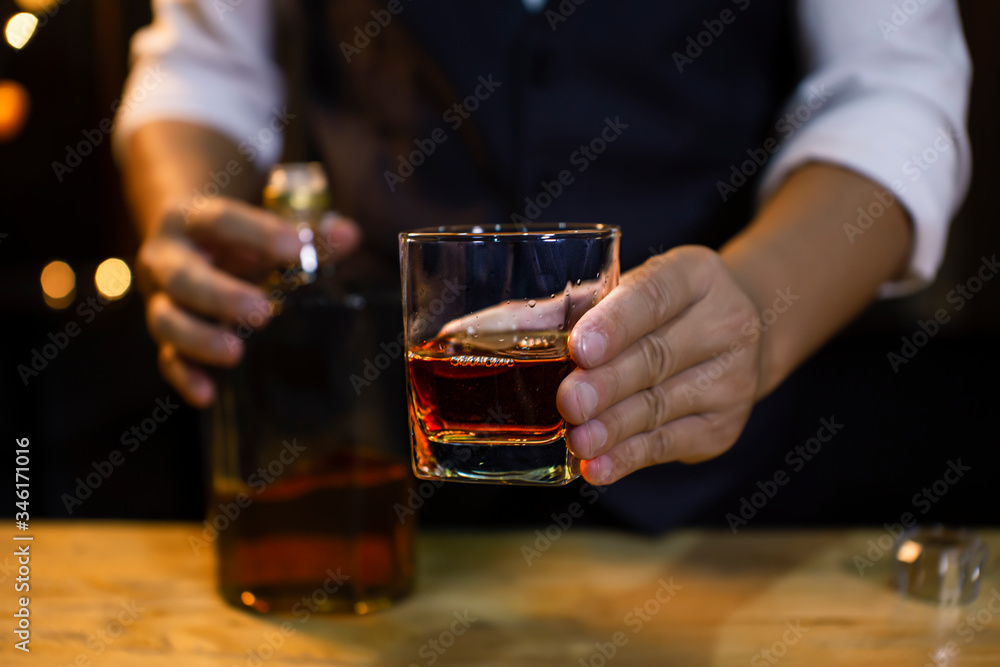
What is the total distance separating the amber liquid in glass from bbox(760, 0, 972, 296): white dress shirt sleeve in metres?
0.48

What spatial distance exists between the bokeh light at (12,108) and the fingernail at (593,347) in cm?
276

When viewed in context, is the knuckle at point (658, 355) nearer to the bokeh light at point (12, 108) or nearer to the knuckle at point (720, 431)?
the knuckle at point (720, 431)

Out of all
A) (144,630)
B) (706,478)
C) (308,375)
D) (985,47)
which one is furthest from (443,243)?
(985,47)

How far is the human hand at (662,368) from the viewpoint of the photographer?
0.57 meters

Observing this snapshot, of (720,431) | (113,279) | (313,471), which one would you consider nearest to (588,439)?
(720,431)

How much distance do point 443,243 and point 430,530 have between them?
1.85ft

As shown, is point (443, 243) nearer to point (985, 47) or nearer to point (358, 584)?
point (358, 584)

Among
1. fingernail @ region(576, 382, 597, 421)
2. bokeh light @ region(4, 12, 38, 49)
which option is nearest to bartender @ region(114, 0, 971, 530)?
fingernail @ region(576, 382, 597, 421)

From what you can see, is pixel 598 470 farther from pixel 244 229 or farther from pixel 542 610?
pixel 244 229

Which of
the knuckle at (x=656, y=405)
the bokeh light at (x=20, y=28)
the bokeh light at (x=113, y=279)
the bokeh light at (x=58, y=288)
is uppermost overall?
the knuckle at (x=656, y=405)

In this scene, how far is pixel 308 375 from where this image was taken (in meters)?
0.82

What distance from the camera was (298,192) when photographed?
826 mm

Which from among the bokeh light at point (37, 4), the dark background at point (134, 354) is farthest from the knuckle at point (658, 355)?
the bokeh light at point (37, 4)

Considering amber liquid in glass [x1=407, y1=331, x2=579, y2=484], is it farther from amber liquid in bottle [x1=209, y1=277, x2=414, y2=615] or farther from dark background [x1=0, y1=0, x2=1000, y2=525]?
dark background [x1=0, y1=0, x2=1000, y2=525]
